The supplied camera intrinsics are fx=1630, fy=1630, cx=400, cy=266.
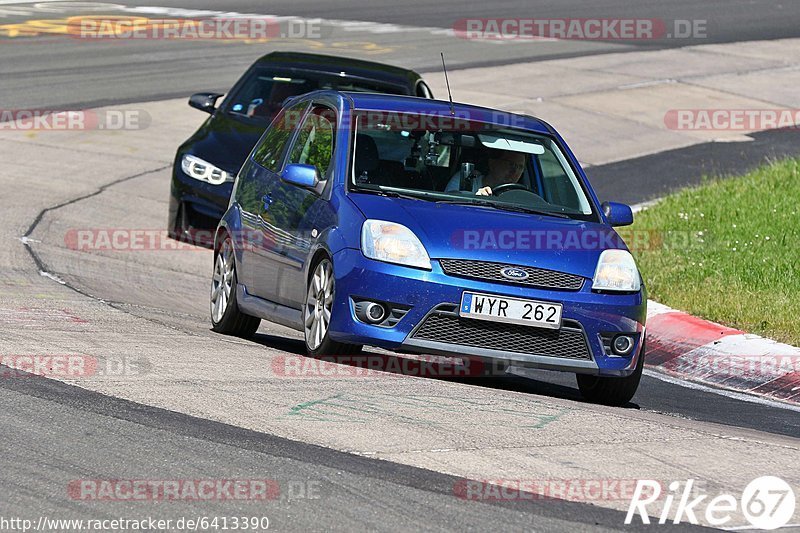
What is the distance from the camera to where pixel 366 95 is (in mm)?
10258

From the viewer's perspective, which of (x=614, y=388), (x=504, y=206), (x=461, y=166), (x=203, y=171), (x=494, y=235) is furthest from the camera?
(x=203, y=171)

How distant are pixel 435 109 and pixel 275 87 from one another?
549cm

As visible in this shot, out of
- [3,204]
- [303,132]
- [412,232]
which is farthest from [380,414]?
[3,204]

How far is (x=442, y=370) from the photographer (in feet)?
33.9

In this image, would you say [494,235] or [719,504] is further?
[494,235]

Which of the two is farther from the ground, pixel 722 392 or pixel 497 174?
pixel 497 174

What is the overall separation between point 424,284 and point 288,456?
2.26 meters

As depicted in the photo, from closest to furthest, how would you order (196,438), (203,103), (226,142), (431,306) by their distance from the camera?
(196,438) < (431,306) < (226,142) < (203,103)

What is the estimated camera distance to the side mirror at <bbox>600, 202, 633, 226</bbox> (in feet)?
32.4

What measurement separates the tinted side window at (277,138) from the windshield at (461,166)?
0.85 m

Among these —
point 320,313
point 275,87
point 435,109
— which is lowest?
point 320,313

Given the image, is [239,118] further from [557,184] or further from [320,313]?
[320,313]

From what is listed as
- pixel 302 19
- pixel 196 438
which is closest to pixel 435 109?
pixel 196 438

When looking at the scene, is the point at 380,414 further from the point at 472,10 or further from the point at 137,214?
the point at 472,10
